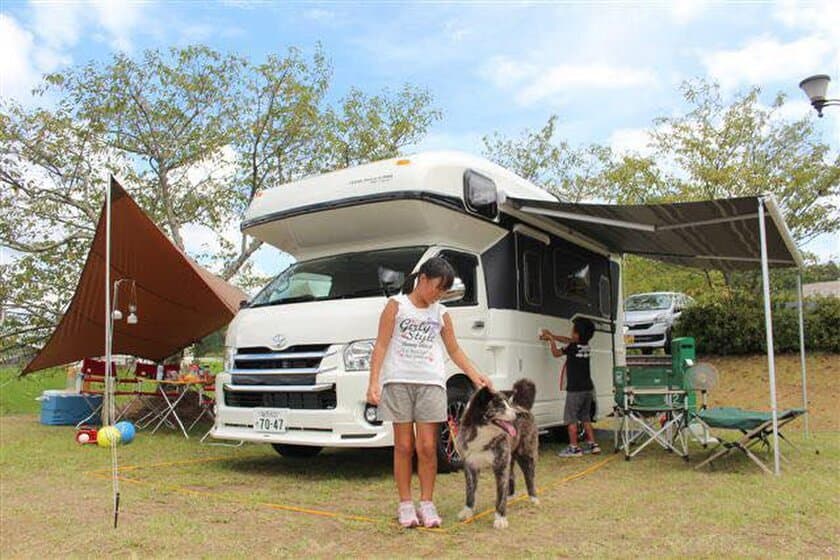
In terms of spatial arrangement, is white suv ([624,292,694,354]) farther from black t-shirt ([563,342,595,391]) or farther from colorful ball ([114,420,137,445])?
colorful ball ([114,420,137,445])

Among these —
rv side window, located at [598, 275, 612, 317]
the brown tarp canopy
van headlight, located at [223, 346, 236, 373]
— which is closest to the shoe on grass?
rv side window, located at [598, 275, 612, 317]

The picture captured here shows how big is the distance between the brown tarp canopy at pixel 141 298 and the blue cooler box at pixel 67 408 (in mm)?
724

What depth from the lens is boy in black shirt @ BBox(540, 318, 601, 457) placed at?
7223mm

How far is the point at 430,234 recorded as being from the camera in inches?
247

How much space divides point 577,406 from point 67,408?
8072mm

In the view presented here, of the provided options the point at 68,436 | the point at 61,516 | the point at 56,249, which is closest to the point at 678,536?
the point at 61,516

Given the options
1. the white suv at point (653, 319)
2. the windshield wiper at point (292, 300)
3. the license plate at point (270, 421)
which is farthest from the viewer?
the white suv at point (653, 319)

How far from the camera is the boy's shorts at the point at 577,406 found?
7.25 metres

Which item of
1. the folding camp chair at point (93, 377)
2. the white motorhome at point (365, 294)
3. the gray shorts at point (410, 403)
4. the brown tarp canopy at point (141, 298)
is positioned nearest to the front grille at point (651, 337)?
the white motorhome at point (365, 294)

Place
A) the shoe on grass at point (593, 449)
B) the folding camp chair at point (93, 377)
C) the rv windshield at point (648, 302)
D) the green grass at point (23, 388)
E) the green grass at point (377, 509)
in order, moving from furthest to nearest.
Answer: the rv windshield at point (648, 302)
the green grass at point (23, 388)
the folding camp chair at point (93, 377)
the shoe on grass at point (593, 449)
the green grass at point (377, 509)

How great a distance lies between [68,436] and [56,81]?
22.6ft

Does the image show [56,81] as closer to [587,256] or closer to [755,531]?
[587,256]

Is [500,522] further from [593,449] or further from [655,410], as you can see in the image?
[593,449]

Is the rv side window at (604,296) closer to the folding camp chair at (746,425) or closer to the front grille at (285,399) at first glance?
the folding camp chair at (746,425)
